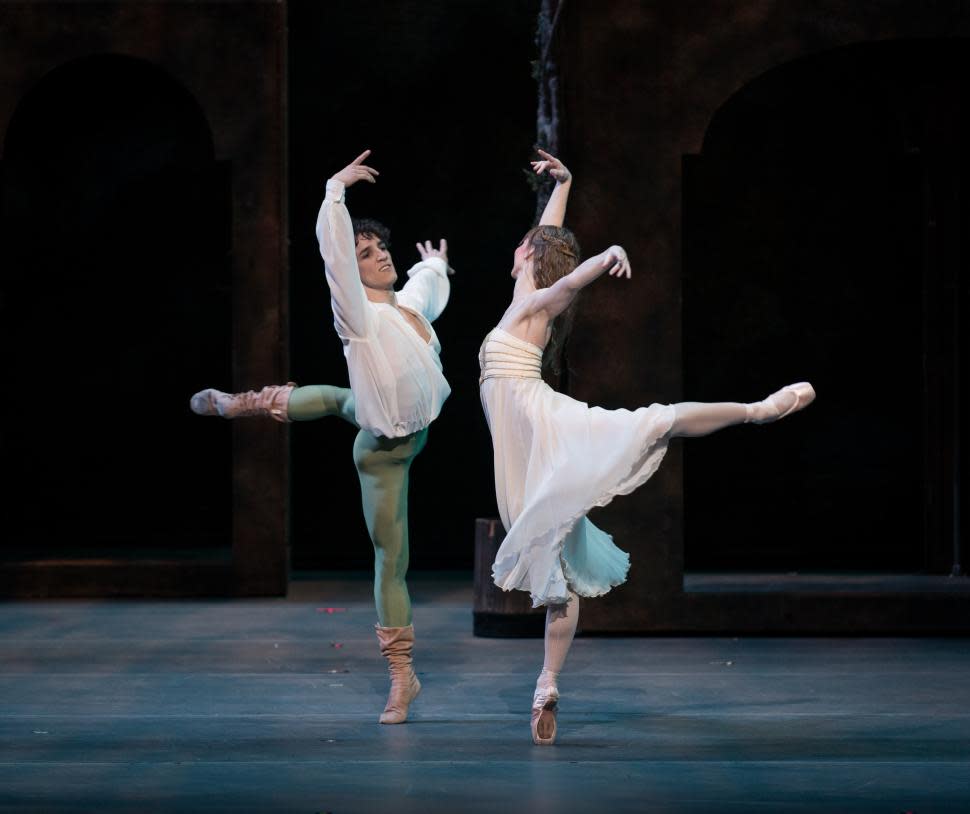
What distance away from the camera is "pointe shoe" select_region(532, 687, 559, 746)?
4785 mm

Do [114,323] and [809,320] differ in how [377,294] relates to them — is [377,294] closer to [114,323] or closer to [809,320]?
[809,320]

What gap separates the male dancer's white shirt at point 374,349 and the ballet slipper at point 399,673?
66 cm

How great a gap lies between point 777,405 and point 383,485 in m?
1.29

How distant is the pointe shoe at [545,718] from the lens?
15.7 ft

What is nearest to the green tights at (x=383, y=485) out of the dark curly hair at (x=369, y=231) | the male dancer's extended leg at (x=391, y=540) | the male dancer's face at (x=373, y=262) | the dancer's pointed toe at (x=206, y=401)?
the male dancer's extended leg at (x=391, y=540)

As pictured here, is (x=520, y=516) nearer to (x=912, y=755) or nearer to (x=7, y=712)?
(x=912, y=755)

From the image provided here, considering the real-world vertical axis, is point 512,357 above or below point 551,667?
above

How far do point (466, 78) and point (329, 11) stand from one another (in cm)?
92

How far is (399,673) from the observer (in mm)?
5219

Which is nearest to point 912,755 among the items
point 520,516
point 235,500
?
point 520,516

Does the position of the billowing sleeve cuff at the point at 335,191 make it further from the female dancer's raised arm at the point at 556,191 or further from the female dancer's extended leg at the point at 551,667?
the female dancer's extended leg at the point at 551,667

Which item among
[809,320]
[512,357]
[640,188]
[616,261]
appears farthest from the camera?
[809,320]

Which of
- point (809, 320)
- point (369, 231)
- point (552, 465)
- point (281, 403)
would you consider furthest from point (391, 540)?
point (809, 320)

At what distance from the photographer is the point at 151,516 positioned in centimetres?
1009
